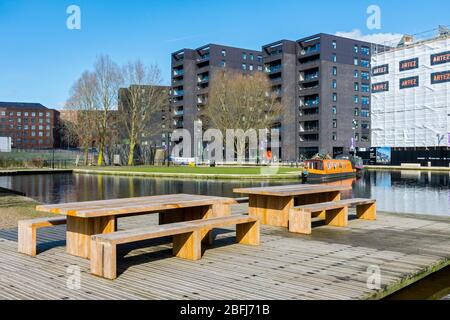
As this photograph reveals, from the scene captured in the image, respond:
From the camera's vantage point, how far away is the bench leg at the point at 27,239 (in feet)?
26.0

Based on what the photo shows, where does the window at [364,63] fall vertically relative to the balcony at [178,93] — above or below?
above

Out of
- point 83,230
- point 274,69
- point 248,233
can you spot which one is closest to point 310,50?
point 274,69

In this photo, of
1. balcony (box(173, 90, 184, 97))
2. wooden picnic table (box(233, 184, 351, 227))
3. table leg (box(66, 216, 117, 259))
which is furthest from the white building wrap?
table leg (box(66, 216, 117, 259))

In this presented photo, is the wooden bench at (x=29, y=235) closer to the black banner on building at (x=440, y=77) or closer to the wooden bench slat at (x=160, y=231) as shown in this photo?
the wooden bench slat at (x=160, y=231)

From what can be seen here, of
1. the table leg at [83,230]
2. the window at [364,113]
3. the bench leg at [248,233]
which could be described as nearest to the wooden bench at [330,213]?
the bench leg at [248,233]

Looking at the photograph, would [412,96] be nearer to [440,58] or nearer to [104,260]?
[440,58]

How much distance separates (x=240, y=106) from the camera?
57.5m

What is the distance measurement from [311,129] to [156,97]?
34.2 meters

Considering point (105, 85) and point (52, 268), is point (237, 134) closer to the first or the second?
point (105, 85)

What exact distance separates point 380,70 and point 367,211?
59.2 m

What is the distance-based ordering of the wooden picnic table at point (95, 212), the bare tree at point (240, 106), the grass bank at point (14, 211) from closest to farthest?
the wooden picnic table at point (95, 212)
the grass bank at point (14, 211)
the bare tree at point (240, 106)

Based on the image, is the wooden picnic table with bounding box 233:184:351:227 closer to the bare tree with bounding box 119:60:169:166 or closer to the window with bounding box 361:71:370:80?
the bare tree with bounding box 119:60:169:166

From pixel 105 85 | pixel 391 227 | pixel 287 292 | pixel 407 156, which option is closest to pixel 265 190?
pixel 391 227

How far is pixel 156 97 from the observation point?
61875 mm
